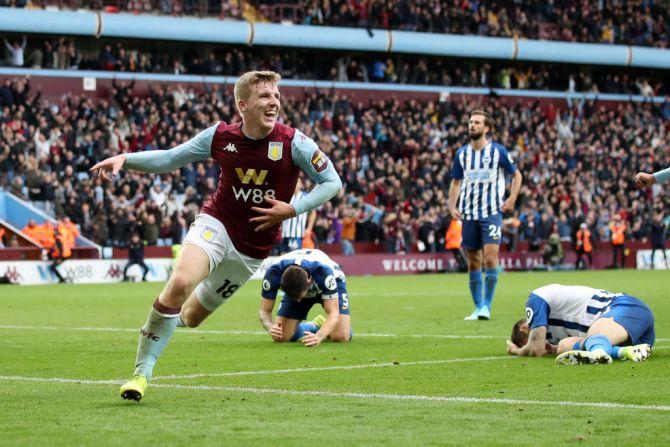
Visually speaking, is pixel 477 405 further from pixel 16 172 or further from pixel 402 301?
pixel 16 172

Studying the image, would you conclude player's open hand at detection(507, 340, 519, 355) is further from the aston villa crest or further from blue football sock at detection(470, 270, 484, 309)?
blue football sock at detection(470, 270, 484, 309)

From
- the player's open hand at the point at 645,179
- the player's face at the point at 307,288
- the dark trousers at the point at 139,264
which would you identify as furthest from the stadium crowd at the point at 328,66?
the player's open hand at the point at 645,179

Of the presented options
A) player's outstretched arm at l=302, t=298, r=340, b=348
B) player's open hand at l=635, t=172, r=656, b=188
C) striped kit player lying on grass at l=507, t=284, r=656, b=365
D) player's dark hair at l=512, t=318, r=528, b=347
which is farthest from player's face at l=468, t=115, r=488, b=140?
striped kit player lying on grass at l=507, t=284, r=656, b=365

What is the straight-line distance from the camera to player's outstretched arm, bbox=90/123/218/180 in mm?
8250

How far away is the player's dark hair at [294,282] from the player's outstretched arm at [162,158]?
3.42 metres

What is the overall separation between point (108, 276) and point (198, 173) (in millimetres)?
5887

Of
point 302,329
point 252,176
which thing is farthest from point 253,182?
point 302,329

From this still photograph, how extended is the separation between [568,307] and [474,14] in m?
43.5

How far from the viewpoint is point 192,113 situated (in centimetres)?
3962

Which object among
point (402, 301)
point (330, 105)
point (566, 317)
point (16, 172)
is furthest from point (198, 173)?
point (566, 317)

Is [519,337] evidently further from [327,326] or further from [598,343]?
[327,326]

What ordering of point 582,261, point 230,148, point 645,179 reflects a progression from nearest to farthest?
point 230,148, point 645,179, point 582,261

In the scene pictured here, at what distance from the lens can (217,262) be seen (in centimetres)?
862

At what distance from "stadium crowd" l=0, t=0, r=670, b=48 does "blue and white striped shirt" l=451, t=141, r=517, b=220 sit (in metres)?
27.5
